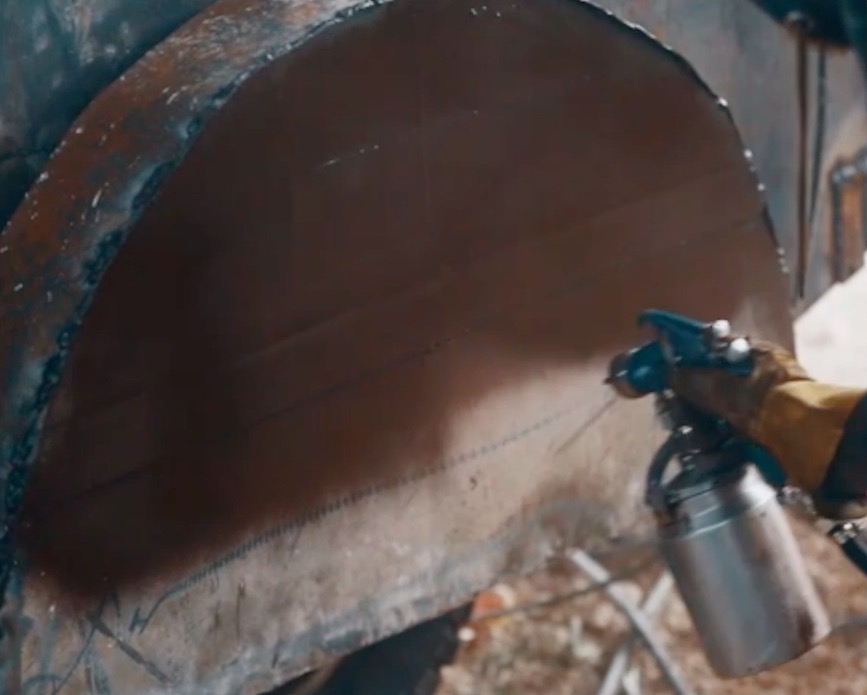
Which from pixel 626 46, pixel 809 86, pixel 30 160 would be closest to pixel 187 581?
pixel 30 160

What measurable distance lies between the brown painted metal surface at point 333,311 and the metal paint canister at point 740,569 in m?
0.39

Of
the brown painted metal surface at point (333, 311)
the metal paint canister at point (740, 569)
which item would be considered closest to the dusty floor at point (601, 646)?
the brown painted metal surface at point (333, 311)

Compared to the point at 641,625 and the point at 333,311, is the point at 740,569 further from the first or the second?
the point at 641,625

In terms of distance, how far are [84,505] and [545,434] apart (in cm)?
73

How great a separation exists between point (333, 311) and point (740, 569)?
1.78 ft

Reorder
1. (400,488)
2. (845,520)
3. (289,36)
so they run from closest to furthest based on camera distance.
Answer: (845,520)
(289,36)
(400,488)

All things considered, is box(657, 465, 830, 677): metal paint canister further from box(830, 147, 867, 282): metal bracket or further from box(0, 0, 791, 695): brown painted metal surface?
box(830, 147, 867, 282): metal bracket

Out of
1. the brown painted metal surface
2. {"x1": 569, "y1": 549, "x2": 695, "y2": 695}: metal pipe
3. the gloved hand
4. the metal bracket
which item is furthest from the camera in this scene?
the metal bracket

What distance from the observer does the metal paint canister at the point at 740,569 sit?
1.56 m

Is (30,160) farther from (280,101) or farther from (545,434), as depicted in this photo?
(545,434)

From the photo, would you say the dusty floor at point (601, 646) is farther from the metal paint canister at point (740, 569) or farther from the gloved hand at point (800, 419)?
the gloved hand at point (800, 419)

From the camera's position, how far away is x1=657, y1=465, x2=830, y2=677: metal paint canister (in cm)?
156

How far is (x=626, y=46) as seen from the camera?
184cm

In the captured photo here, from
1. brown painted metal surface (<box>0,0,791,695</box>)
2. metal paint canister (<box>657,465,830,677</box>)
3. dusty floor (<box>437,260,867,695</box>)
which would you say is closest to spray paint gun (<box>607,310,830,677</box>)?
metal paint canister (<box>657,465,830,677</box>)
